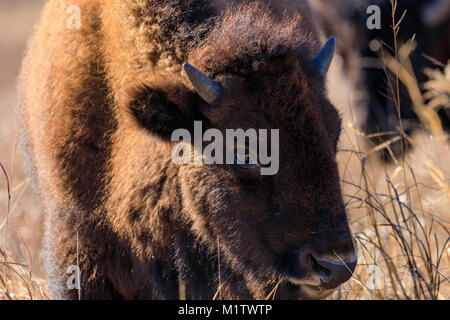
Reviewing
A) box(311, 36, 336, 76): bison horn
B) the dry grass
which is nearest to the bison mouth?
the dry grass

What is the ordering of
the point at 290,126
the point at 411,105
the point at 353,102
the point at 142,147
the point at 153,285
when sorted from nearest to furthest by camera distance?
1. the point at 290,126
2. the point at 142,147
3. the point at 153,285
4. the point at 411,105
5. the point at 353,102

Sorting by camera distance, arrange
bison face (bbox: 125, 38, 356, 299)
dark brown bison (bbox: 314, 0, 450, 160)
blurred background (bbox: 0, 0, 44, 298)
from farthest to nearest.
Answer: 1. dark brown bison (bbox: 314, 0, 450, 160)
2. blurred background (bbox: 0, 0, 44, 298)
3. bison face (bbox: 125, 38, 356, 299)

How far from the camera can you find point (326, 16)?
8.20 meters

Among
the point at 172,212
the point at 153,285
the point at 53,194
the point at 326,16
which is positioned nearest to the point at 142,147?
the point at 172,212

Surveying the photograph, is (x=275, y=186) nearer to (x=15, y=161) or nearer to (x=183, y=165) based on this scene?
(x=183, y=165)

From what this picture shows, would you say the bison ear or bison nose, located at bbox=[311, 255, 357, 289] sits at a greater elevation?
the bison ear

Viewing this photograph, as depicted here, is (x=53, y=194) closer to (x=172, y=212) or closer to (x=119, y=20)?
(x=172, y=212)

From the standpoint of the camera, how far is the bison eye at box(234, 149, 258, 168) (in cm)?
326

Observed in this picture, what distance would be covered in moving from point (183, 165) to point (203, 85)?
53cm

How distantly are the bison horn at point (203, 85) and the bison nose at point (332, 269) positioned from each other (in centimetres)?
101

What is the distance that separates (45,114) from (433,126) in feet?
15.2

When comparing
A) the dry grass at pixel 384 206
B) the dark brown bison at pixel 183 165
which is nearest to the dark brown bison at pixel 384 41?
the dry grass at pixel 384 206

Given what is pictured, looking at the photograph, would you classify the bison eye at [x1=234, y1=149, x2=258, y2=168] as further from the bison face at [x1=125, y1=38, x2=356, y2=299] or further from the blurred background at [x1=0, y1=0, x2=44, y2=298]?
the blurred background at [x1=0, y1=0, x2=44, y2=298]

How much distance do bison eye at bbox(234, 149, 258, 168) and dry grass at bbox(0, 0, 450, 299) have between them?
1.84 ft
